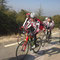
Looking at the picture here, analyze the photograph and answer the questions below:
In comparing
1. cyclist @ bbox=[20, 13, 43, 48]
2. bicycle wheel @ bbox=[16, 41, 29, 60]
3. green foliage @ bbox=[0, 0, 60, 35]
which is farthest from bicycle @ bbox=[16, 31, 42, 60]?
green foliage @ bbox=[0, 0, 60, 35]

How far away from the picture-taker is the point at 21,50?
4.58 m

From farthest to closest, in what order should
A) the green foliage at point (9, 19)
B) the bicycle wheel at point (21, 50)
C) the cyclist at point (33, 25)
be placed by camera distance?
the green foliage at point (9, 19)
the cyclist at point (33, 25)
the bicycle wheel at point (21, 50)

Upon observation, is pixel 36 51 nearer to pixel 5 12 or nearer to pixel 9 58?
pixel 9 58

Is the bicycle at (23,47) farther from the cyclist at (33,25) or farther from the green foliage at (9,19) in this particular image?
the green foliage at (9,19)

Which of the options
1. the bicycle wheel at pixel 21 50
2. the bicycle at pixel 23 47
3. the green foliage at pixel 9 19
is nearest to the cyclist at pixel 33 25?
the bicycle at pixel 23 47

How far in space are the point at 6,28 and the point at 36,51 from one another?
351 inches

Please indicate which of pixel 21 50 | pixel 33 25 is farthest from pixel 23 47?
pixel 33 25

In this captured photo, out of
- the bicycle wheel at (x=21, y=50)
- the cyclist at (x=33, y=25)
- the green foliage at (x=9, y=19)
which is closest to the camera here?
the bicycle wheel at (x=21, y=50)

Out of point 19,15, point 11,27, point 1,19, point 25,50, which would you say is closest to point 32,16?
point 25,50

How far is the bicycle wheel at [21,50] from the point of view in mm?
4429

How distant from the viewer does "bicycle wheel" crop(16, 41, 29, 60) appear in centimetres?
443

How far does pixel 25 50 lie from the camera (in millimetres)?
4711

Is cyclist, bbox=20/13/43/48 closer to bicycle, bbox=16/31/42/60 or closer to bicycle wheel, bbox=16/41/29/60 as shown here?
bicycle, bbox=16/31/42/60

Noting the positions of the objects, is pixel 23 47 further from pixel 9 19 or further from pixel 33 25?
pixel 9 19
